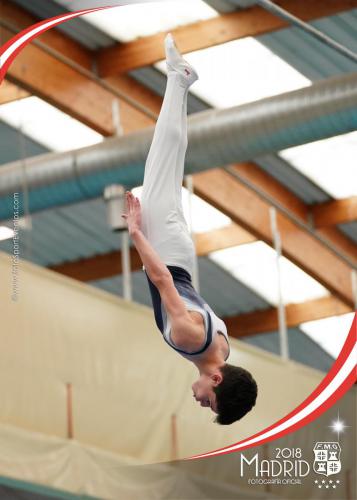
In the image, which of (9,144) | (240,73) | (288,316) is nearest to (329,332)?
(288,316)

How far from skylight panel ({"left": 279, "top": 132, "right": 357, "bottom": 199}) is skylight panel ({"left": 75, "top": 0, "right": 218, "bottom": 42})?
7.02 ft

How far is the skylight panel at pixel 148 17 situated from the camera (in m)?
12.2

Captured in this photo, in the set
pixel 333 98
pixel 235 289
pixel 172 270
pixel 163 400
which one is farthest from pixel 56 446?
pixel 235 289

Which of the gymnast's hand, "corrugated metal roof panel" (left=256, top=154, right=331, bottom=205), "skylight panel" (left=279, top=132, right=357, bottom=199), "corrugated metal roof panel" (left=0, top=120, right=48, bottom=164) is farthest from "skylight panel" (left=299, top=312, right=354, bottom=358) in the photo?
the gymnast's hand

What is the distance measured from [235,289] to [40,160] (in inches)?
217

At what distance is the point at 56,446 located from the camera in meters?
10.8

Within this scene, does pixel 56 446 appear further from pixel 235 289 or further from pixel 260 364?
pixel 235 289

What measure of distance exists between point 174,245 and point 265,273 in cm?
1024

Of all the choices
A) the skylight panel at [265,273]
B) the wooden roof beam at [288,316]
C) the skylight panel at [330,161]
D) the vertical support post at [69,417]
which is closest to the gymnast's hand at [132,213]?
the vertical support post at [69,417]

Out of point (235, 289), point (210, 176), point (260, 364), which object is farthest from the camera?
point (235, 289)

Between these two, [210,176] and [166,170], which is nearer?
[166,170]

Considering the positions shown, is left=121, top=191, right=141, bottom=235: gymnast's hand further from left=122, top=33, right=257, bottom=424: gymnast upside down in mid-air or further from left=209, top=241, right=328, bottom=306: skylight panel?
left=209, top=241, right=328, bottom=306: skylight panel

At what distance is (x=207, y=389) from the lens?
7.05 meters

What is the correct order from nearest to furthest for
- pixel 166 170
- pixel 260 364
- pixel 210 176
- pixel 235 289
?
pixel 166 170
pixel 260 364
pixel 210 176
pixel 235 289
